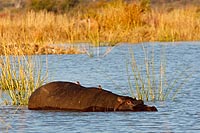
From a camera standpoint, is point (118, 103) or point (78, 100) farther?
point (78, 100)

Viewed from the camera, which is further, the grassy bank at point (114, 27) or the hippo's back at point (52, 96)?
the grassy bank at point (114, 27)

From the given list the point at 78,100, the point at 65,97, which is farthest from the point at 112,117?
the point at 65,97

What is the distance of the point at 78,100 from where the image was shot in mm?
12352

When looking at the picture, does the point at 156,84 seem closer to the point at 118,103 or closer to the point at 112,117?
the point at 118,103

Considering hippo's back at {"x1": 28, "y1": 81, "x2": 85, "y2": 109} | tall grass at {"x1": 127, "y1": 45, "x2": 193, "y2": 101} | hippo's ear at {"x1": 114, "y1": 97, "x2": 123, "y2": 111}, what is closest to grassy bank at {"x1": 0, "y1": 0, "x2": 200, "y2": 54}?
tall grass at {"x1": 127, "y1": 45, "x2": 193, "y2": 101}

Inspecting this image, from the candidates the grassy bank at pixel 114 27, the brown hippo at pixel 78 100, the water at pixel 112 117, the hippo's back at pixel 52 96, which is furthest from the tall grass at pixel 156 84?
the grassy bank at pixel 114 27

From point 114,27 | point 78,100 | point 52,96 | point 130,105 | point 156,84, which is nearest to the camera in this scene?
point 130,105

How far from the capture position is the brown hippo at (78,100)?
12117 millimetres

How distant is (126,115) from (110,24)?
61.6ft

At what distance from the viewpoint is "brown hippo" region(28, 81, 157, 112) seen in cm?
1212

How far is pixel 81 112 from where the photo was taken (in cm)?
1226

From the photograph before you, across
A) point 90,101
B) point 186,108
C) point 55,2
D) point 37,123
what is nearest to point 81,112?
point 90,101

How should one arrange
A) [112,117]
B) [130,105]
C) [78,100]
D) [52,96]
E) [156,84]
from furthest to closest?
[156,84]
[52,96]
[78,100]
[130,105]
[112,117]

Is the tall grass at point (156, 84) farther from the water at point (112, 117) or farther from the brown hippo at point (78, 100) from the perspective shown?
the brown hippo at point (78, 100)
